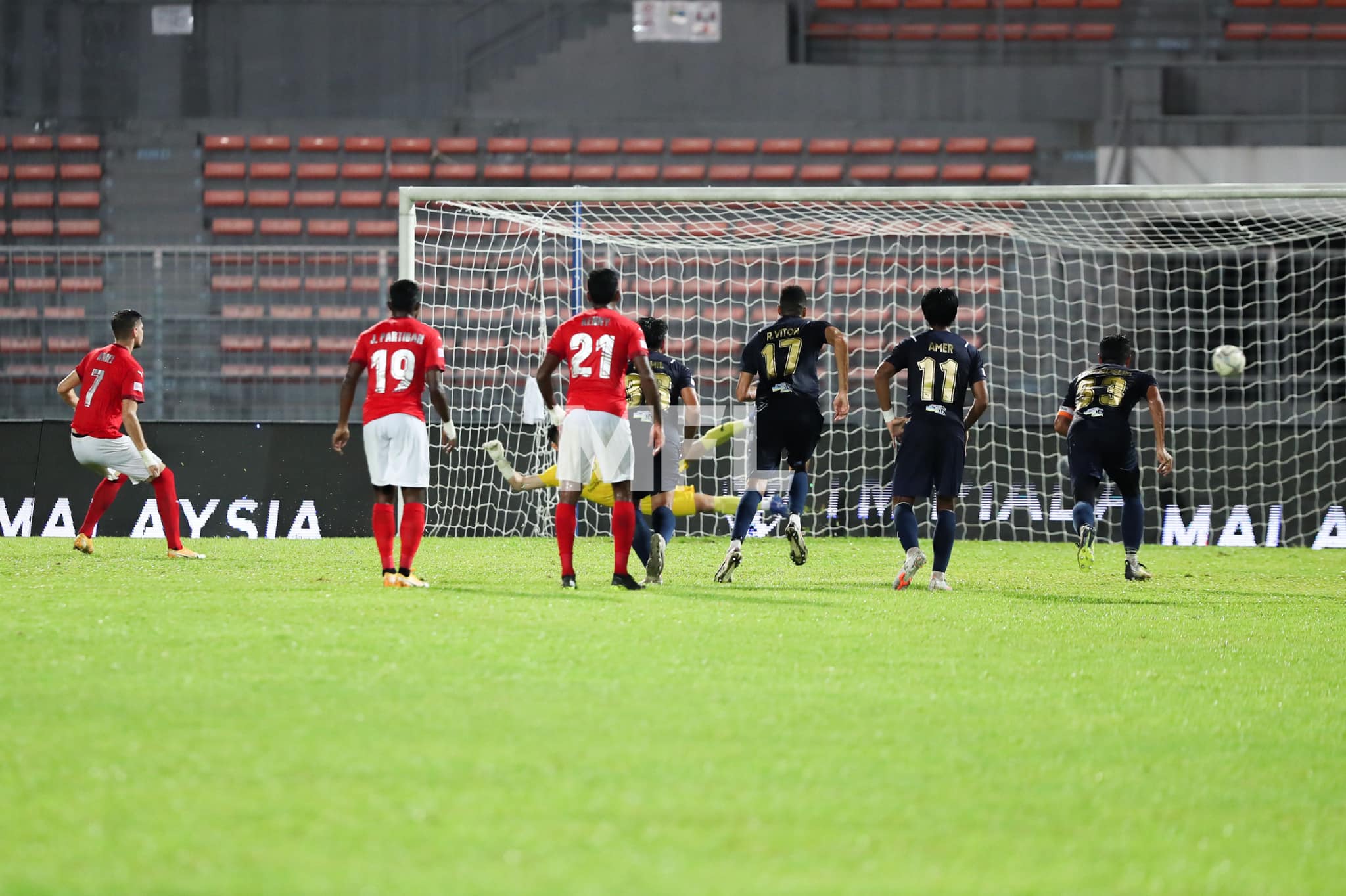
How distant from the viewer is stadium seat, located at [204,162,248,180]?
21750 millimetres

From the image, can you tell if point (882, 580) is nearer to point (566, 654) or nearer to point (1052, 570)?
point (1052, 570)

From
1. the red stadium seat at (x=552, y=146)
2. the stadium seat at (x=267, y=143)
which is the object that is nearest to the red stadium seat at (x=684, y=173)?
the red stadium seat at (x=552, y=146)

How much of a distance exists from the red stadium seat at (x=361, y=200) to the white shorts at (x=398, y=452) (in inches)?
556

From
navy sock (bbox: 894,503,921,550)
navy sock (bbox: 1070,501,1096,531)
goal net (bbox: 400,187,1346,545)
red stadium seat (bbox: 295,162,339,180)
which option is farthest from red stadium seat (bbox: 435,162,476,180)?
navy sock (bbox: 894,503,921,550)

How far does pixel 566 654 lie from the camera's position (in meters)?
5.53

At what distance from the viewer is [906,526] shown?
30.2 ft

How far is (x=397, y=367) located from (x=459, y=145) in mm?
14240

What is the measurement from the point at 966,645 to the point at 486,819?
→ 11.5 feet

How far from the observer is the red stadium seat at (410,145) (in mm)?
21969

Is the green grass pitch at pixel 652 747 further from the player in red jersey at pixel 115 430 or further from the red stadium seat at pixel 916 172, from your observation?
the red stadium seat at pixel 916 172

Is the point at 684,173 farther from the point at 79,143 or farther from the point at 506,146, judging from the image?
the point at 79,143

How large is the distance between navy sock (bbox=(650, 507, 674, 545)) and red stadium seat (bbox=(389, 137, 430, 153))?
558 inches

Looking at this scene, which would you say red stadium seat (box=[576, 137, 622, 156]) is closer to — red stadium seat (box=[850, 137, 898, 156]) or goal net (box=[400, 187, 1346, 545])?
goal net (box=[400, 187, 1346, 545])

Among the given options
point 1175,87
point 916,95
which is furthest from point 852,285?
point 1175,87
